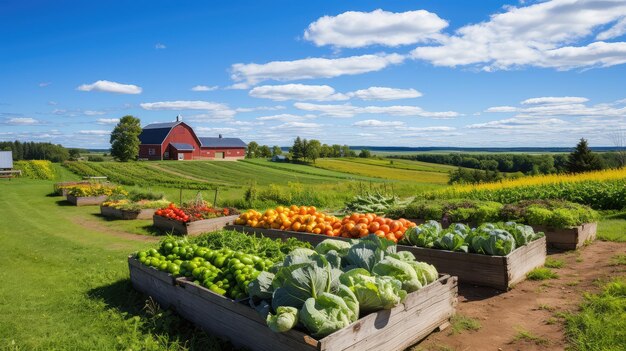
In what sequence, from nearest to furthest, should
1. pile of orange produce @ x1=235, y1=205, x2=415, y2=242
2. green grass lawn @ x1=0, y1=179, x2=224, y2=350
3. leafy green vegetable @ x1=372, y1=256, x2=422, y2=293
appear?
1. leafy green vegetable @ x1=372, y1=256, x2=422, y2=293
2. green grass lawn @ x1=0, y1=179, x2=224, y2=350
3. pile of orange produce @ x1=235, y1=205, x2=415, y2=242

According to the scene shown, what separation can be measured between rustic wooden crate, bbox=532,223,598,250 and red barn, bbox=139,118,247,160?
60.9 meters

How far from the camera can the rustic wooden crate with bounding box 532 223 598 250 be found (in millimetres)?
8812

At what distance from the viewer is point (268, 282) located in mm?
4469

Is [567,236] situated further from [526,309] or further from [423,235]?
[526,309]

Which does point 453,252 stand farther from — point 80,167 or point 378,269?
point 80,167

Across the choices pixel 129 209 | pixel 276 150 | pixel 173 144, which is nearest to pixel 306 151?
pixel 173 144

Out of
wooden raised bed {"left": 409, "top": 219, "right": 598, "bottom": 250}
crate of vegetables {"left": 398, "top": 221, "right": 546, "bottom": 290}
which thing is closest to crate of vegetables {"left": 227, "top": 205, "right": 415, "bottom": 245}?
crate of vegetables {"left": 398, "top": 221, "right": 546, "bottom": 290}

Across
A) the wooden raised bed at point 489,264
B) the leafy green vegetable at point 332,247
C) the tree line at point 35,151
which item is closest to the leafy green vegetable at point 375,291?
the leafy green vegetable at point 332,247

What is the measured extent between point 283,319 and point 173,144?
6495cm

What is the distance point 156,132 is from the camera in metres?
67.7

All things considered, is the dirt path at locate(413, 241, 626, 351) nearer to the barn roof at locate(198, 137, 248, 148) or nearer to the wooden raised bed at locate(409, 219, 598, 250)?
the wooden raised bed at locate(409, 219, 598, 250)

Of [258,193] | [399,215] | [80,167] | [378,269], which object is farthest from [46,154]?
[378,269]

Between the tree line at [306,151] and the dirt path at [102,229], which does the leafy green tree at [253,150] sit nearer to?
the tree line at [306,151]

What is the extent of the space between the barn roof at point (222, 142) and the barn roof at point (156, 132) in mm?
6362
